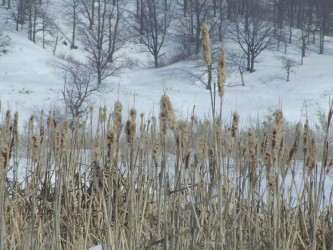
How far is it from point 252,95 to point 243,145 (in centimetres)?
2662

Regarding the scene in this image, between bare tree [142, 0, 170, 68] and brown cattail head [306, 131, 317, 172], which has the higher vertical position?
bare tree [142, 0, 170, 68]

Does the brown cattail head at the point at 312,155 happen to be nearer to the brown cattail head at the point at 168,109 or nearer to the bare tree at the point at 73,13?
the brown cattail head at the point at 168,109

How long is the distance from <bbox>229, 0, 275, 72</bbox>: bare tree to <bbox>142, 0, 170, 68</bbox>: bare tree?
508cm

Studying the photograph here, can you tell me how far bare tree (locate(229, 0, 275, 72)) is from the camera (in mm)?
34188

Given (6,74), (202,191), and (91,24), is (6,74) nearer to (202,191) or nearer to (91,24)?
(91,24)

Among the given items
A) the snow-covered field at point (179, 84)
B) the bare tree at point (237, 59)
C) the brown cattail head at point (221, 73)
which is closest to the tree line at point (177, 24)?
the bare tree at point (237, 59)

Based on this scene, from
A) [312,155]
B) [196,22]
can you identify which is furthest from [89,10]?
[312,155]

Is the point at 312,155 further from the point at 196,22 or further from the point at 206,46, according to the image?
the point at 196,22

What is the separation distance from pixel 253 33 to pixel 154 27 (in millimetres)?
7979

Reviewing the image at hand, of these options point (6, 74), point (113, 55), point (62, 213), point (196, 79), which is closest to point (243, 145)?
point (62, 213)

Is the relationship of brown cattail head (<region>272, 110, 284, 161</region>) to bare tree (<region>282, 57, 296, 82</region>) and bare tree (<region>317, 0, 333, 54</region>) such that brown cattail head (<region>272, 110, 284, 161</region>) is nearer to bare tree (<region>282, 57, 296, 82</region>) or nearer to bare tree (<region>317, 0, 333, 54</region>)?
bare tree (<region>282, 57, 296, 82</region>)

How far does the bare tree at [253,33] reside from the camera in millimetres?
34188

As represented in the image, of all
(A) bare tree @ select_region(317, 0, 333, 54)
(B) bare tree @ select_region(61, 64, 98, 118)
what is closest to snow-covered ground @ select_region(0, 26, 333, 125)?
(B) bare tree @ select_region(61, 64, 98, 118)

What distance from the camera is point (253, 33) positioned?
1367 inches
